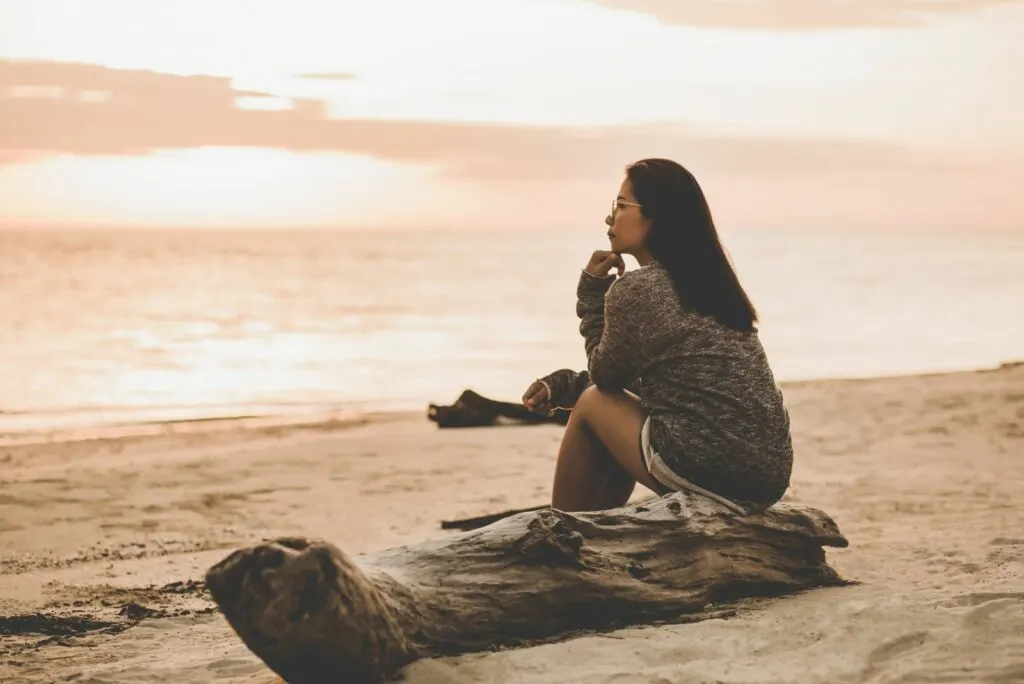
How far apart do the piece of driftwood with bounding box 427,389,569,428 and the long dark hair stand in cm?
629

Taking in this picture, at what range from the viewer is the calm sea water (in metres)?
16.4

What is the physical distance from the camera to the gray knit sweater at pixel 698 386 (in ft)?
14.8

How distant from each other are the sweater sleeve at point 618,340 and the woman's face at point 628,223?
165 mm

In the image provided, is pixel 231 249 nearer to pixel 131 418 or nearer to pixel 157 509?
pixel 131 418

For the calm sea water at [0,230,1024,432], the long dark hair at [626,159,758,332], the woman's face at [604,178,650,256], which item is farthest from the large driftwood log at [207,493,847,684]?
the calm sea water at [0,230,1024,432]

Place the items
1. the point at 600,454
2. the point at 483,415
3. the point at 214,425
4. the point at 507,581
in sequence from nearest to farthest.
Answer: the point at 507,581 < the point at 600,454 < the point at 483,415 < the point at 214,425

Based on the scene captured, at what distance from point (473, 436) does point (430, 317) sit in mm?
21628

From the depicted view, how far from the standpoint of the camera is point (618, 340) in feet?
15.0

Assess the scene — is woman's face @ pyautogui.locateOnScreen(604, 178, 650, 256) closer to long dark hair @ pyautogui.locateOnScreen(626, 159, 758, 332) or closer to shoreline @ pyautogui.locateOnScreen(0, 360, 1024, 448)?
long dark hair @ pyautogui.locateOnScreen(626, 159, 758, 332)

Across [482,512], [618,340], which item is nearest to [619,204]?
[618,340]

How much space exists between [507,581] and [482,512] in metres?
3.55

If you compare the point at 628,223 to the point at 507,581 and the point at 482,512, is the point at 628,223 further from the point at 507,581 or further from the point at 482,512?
the point at 482,512

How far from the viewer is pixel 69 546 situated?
687cm

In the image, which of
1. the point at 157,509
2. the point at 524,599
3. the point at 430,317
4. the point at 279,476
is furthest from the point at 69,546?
the point at 430,317
